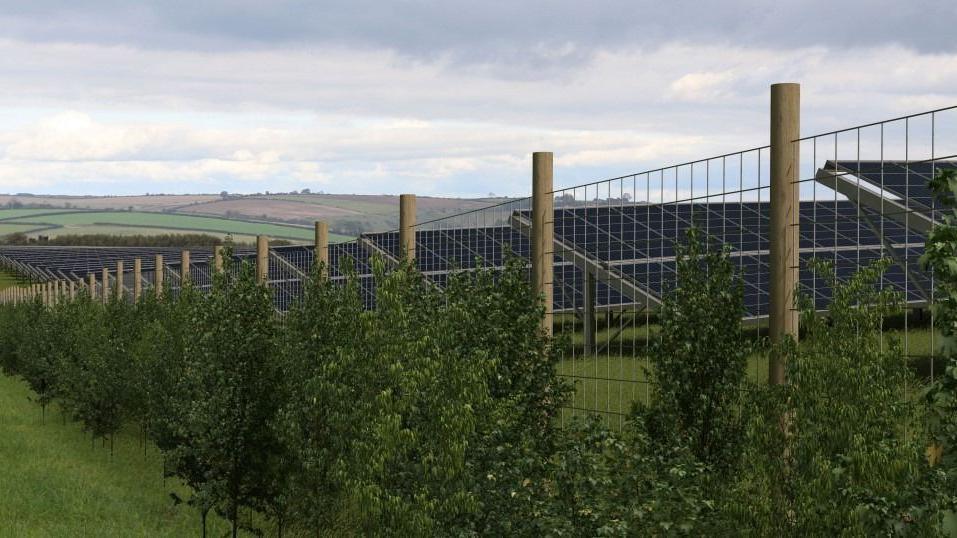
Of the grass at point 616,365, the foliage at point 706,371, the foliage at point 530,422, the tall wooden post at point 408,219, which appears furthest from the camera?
the tall wooden post at point 408,219

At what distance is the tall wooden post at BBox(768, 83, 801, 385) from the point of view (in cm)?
1007

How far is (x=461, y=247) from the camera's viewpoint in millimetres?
18953

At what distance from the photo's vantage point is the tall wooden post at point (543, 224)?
14422mm

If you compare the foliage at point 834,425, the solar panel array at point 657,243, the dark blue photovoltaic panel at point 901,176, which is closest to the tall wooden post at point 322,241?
the solar panel array at point 657,243

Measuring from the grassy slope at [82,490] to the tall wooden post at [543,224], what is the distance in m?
7.19

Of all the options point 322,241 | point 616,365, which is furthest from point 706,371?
point 616,365

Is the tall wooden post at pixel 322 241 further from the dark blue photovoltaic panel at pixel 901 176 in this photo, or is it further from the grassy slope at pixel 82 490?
the dark blue photovoltaic panel at pixel 901 176

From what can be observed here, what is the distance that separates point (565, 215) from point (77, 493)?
457 inches

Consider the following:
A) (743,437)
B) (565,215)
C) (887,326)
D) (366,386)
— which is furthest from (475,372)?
(887,326)

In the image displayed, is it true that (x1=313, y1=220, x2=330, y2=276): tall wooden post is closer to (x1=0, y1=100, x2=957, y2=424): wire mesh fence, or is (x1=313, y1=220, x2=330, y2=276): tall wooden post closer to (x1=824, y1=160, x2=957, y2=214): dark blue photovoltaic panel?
(x1=0, y1=100, x2=957, y2=424): wire mesh fence

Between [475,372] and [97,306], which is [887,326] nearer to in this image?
[97,306]

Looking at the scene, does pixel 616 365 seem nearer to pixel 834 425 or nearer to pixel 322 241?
pixel 322 241

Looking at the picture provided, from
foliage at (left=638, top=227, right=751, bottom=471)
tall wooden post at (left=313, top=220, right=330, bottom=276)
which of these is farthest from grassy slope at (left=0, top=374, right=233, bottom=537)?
foliage at (left=638, top=227, right=751, bottom=471)

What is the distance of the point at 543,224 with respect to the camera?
14.5m
